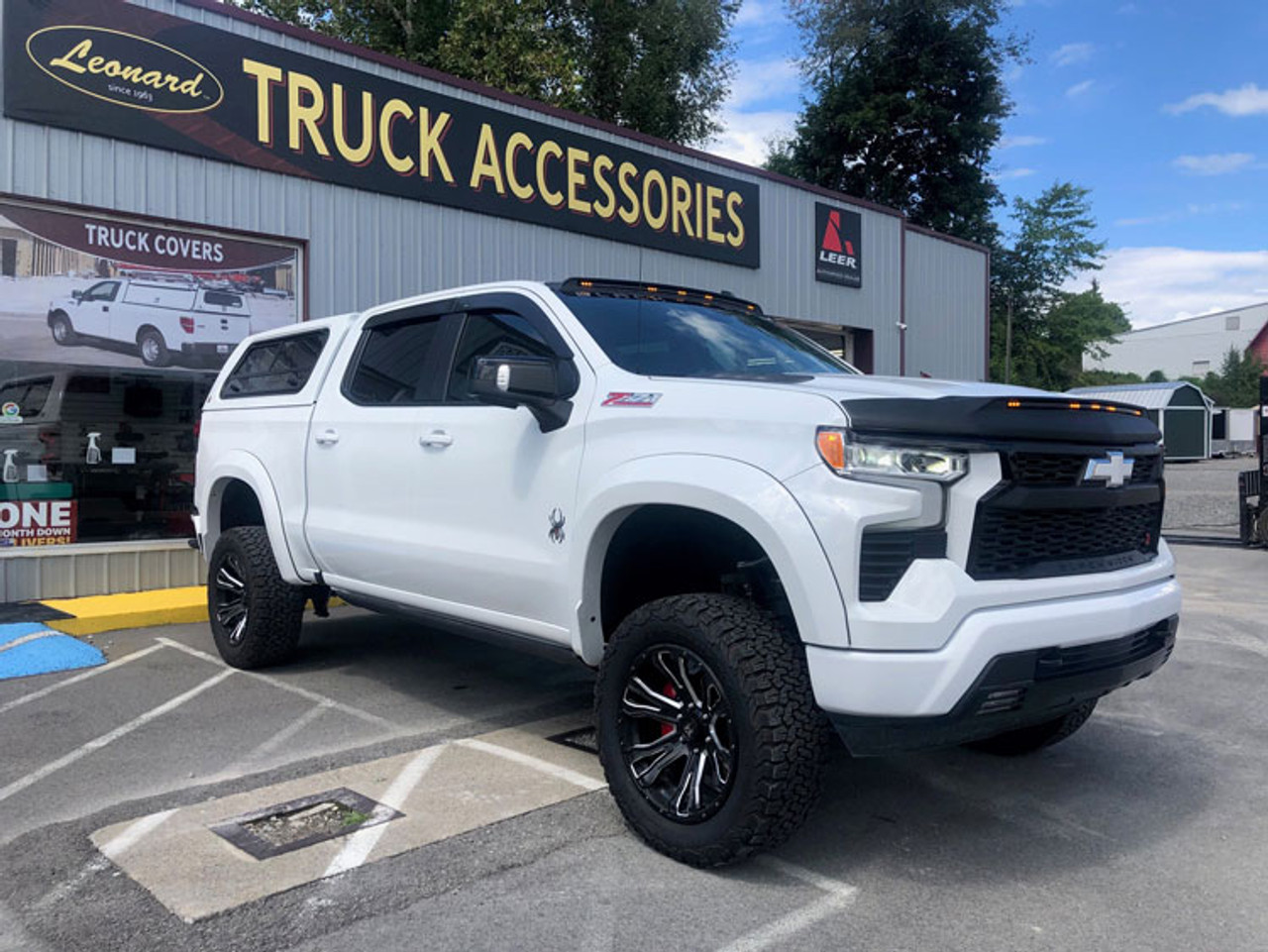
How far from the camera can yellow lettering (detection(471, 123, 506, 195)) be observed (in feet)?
36.6

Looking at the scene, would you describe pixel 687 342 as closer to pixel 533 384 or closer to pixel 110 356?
pixel 533 384

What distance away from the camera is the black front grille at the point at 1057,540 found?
3207 mm

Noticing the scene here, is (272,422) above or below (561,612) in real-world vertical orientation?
above

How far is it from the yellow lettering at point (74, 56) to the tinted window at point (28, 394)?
8.12ft

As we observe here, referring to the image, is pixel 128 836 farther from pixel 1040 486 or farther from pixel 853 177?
pixel 853 177

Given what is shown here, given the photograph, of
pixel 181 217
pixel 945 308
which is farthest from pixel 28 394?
pixel 945 308

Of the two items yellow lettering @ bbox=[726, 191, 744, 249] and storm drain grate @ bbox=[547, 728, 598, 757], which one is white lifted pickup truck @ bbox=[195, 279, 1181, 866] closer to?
storm drain grate @ bbox=[547, 728, 598, 757]

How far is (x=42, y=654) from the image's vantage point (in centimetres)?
647

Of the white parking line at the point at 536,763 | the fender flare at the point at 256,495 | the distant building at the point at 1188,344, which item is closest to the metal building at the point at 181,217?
the fender flare at the point at 256,495

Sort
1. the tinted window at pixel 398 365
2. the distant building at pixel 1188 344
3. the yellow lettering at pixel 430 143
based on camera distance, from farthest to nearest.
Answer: the distant building at pixel 1188 344
the yellow lettering at pixel 430 143
the tinted window at pixel 398 365

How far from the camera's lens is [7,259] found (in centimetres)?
813

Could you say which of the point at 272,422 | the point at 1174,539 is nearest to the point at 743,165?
the point at 1174,539

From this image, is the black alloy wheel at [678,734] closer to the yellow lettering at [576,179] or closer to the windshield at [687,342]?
the windshield at [687,342]

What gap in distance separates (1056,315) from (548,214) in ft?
141
